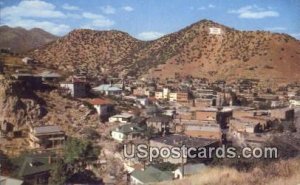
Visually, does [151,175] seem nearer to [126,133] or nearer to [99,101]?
[126,133]

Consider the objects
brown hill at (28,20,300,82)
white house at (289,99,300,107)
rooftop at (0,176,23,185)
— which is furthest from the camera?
white house at (289,99,300,107)

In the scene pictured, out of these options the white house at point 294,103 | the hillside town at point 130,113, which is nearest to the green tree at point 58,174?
the hillside town at point 130,113

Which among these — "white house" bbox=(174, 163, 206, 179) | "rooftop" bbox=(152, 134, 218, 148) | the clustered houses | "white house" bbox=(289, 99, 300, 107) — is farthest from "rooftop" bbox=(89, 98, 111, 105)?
"white house" bbox=(289, 99, 300, 107)

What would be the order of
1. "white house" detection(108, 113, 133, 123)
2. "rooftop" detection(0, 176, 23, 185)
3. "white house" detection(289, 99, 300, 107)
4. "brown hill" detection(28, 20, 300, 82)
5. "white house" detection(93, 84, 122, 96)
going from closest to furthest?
"rooftop" detection(0, 176, 23, 185) < "white house" detection(108, 113, 133, 123) < "brown hill" detection(28, 20, 300, 82) < "white house" detection(93, 84, 122, 96) < "white house" detection(289, 99, 300, 107)

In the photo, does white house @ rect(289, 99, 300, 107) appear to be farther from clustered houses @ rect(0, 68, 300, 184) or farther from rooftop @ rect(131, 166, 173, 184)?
rooftop @ rect(131, 166, 173, 184)

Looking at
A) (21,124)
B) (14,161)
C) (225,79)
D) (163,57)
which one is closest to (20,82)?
(21,124)
